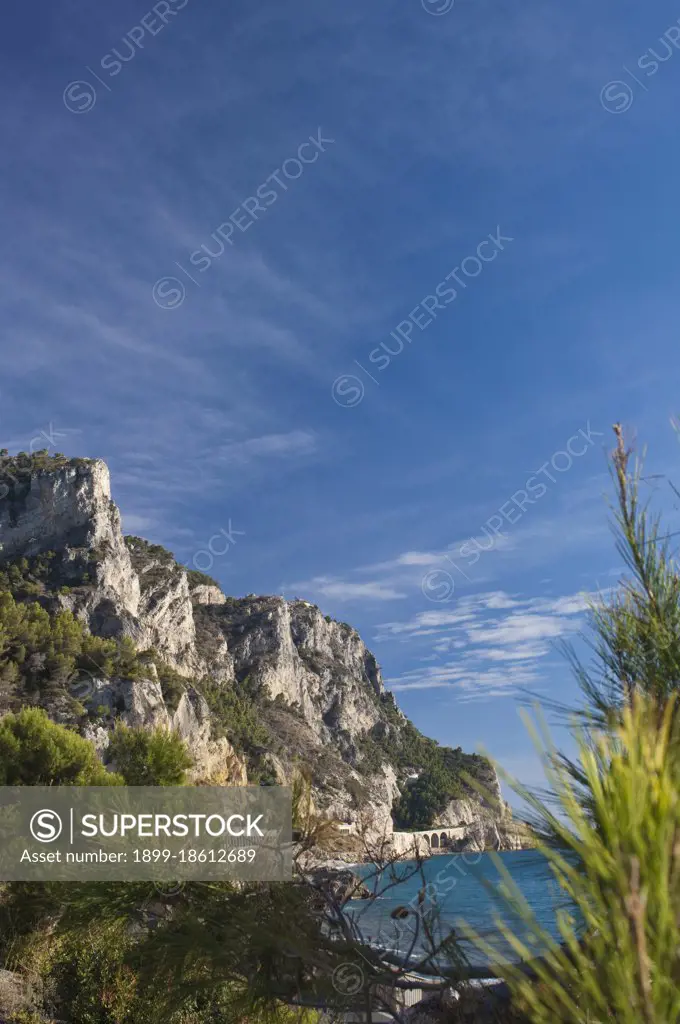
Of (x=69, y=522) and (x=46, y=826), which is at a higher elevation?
(x=69, y=522)

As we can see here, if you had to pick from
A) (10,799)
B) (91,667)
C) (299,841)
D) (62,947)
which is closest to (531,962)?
(299,841)

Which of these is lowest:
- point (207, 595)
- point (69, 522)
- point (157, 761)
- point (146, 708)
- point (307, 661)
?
point (157, 761)

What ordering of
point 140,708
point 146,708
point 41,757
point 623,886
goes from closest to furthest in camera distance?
point 623,886 → point 41,757 → point 140,708 → point 146,708

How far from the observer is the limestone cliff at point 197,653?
68000 millimetres

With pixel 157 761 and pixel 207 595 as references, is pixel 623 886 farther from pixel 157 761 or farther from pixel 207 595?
pixel 207 595

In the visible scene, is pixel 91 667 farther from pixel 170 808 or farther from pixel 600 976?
pixel 600 976

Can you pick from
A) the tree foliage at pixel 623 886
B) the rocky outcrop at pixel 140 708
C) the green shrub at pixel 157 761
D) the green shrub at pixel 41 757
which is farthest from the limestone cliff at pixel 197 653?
the tree foliage at pixel 623 886

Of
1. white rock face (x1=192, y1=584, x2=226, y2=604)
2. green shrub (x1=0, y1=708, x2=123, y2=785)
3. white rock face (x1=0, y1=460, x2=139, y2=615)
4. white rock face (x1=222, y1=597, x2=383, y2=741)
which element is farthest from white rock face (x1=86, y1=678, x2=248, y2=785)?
white rock face (x1=192, y1=584, x2=226, y2=604)

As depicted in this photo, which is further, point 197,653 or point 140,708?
point 197,653

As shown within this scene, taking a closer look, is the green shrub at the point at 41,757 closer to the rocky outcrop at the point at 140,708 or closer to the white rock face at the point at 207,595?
the rocky outcrop at the point at 140,708

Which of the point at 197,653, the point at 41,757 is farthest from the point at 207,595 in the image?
the point at 41,757

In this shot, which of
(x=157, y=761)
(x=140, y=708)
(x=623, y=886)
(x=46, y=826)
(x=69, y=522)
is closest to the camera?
(x=623, y=886)

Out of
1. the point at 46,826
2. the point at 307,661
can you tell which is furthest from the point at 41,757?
the point at 307,661

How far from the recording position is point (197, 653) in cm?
9412
